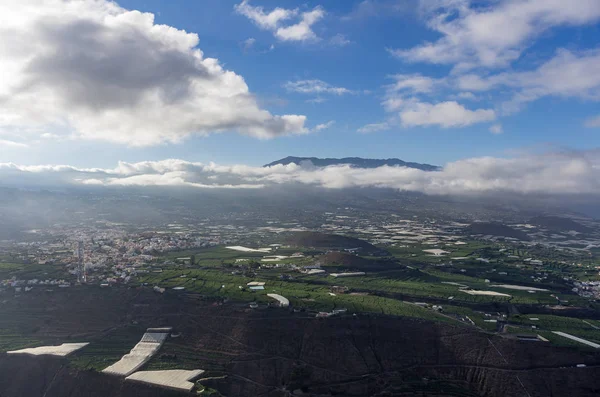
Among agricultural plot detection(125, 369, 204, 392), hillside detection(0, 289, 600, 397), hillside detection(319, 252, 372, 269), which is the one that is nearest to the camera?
agricultural plot detection(125, 369, 204, 392)

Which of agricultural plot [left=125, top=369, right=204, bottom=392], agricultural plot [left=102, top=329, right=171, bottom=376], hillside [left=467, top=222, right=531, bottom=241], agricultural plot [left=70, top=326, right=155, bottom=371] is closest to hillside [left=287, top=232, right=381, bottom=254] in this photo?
hillside [left=467, top=222, right=531, bottom=241]

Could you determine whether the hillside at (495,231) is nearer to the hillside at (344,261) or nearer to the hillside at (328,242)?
the hillside at (328,242)

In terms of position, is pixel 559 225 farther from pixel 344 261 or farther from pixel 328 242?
pixel 344 261

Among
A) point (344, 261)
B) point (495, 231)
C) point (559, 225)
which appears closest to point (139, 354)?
point (344, 261)

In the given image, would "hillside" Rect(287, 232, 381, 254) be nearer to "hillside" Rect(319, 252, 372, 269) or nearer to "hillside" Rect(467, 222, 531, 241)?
"hillside" Rect(319, 252, 372, 269)

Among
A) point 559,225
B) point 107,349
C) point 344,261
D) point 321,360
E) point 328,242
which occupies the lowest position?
point 321,360

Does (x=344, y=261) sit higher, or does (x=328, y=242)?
(x=328, y=242)

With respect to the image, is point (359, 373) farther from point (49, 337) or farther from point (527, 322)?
point (49, 337)

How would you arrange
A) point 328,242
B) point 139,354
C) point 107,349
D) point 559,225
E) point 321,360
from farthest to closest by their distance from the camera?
1. point 559,225
2. point 328,242
3. point 107,349
4. point 139,354
5. point 321,360
